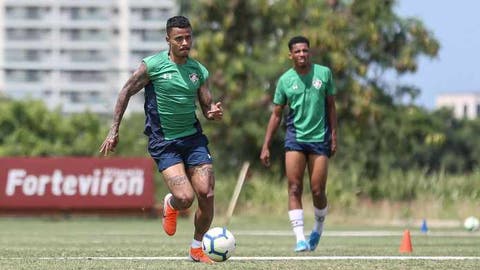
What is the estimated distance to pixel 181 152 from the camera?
38.4 feet

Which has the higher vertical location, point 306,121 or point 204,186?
point 306,121

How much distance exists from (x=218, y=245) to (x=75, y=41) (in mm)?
158935

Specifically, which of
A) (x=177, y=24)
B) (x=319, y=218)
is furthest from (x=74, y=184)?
(x=177, y=24)

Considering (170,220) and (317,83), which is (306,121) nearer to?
(317,83)

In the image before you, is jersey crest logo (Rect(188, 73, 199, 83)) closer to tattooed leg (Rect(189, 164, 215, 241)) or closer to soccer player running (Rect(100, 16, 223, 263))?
soccer player running (Rect(100, 16, 223, 263))

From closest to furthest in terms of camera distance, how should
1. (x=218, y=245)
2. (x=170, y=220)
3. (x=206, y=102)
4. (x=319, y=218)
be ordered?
(x=218, y=245) → (x=206, y=102) → (x=170, y=220) → (x=319, y=218)

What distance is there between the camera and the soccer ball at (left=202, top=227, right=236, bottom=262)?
11312 millimetres

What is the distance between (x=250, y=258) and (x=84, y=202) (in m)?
20.7

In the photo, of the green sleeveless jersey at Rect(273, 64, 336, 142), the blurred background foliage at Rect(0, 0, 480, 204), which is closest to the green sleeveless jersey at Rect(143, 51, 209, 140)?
the green sleeveless jersey at Rect(273, 64, 336, 142)

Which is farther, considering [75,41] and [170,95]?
[75,41]

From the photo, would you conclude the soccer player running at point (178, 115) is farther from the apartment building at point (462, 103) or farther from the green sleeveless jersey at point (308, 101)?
the apartment building at point (462, 103)

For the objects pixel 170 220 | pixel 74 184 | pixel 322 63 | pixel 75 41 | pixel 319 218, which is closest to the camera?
pixel 170 220

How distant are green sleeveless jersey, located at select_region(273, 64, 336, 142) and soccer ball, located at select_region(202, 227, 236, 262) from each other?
3174mm

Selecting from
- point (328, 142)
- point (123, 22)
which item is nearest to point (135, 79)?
point (328, 142)
